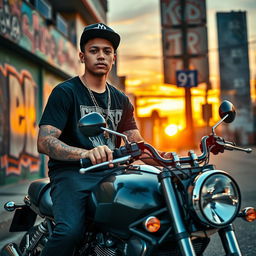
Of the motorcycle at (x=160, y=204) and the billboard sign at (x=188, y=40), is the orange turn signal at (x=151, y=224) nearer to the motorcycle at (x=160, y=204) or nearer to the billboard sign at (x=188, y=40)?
the motorcycle at (x=160, y=204)

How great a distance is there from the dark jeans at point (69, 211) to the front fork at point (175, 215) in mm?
579

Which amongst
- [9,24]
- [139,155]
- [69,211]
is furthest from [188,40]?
[139,155]

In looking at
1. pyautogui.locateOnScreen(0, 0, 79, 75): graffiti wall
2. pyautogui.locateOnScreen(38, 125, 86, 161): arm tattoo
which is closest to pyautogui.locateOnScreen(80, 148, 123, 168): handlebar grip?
pyautogui.locateOnScreen(38, 125, 86, 161): arm tattoo

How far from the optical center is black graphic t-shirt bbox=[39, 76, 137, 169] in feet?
9.24

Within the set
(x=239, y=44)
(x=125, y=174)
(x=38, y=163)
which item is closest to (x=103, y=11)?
(x=38, y=163)

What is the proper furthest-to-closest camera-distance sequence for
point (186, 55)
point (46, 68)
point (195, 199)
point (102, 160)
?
1. point (186, 55)
2. point (46, 68)
3. point (102, 160)
4. point (195, 199)

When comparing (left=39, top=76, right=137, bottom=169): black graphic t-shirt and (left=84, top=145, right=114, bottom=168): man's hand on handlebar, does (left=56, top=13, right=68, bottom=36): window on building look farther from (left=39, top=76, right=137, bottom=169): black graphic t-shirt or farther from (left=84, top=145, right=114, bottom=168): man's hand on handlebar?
(left=84, top=145, right=114, bottom=168): man's hand on handlebar

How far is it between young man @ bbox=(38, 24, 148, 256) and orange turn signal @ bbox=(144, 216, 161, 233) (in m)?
0.43

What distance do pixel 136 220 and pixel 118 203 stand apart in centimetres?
13

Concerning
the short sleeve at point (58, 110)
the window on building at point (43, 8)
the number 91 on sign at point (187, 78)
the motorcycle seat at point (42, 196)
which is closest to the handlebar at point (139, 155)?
the short sleeve at point (58, 110)

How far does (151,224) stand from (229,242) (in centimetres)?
38

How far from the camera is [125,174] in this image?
240 cm

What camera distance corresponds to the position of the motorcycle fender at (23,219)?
3.49m

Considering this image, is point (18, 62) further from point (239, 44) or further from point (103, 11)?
point (239, 44)
